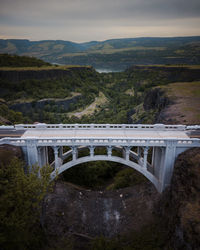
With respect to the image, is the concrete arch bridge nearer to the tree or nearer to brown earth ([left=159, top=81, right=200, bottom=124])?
the tree

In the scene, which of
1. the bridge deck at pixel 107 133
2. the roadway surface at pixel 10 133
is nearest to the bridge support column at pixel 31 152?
the bridge deck at pixel 107 133

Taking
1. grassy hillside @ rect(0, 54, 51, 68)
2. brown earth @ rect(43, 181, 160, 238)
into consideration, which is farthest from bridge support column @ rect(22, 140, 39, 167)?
grassy hillside @ rect(0, 54, 51, 68)

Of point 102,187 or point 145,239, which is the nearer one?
point 145,239

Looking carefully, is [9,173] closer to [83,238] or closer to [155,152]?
[83,238]

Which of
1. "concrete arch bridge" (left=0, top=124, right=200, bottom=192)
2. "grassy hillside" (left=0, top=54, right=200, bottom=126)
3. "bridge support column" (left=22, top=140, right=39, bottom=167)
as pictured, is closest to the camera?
"bridge support column" (left=22, top=140, right=39, bottom=167)

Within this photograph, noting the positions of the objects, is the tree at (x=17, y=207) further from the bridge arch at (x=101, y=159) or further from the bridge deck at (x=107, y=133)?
the bridge deck at (x=107, y=133)

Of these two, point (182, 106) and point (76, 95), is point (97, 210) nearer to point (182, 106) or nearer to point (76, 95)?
point (182, 106)

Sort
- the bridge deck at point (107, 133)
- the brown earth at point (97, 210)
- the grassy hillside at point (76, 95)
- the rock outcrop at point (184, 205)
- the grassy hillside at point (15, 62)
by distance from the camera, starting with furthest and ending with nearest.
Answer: the grassy hillside at point (15, 62) → the grassy hillside at point (76, 95) → the bridge deck at point (107, 133) → the brown earth at point (97, 210) → the rock outcrop at point (184, 205)

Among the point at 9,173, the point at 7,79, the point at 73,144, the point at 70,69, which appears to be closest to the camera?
the point at 9,173

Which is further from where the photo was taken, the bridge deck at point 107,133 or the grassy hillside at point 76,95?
the grassy hillside at point 76,95

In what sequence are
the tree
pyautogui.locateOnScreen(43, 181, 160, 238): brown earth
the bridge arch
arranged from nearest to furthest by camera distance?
the tree → the bridge arch → pyautogui.locateOnScreen(43, 181, 160, 238): brown earth

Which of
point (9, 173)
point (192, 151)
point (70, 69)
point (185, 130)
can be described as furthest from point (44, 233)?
point (70, 69)
